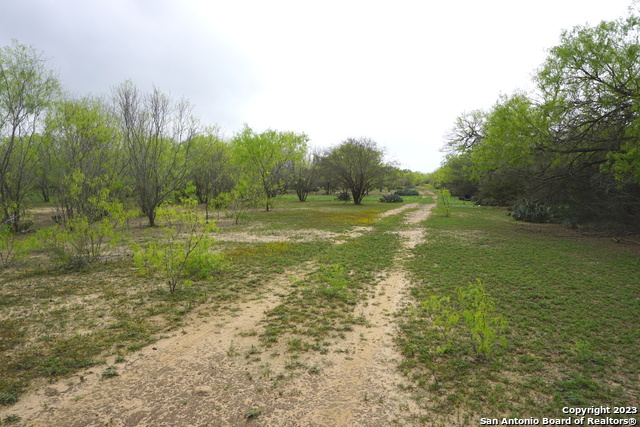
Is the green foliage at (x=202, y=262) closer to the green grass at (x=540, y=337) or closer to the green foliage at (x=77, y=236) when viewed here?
the green foliage at (x=77, y=236)

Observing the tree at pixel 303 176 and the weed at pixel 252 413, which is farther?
the tree at pixel 303 176

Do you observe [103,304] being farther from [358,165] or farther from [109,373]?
[358,165]

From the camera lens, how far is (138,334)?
461 centimetres

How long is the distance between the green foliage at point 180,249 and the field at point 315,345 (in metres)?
0.46

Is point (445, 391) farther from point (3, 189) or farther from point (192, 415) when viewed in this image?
point (3, 189)

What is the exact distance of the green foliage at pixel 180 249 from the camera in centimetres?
616

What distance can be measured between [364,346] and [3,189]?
17.1 metres

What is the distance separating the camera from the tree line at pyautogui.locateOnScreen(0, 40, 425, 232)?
36.0 ft

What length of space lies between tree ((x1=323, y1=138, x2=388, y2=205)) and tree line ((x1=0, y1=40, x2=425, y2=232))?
11 centimetres

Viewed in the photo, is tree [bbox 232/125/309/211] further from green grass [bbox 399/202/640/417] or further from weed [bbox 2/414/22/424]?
weed [bbox 2/414/22/424]

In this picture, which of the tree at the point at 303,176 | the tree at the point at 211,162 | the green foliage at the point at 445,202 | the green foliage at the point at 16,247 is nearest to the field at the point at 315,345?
the green foliage at the point at 16,247

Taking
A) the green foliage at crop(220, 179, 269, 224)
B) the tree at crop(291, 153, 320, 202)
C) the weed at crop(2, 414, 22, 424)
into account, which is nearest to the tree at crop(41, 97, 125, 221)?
the green foliage at crop(220, 179, 269, 224)

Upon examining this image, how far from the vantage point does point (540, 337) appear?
14.7ft

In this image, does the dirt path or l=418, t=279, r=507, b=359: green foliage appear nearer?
the dirt path
